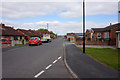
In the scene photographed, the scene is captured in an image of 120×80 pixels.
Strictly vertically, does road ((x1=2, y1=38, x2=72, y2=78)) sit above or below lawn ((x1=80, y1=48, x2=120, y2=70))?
below

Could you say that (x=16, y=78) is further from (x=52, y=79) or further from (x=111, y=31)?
(x=111, y=31)

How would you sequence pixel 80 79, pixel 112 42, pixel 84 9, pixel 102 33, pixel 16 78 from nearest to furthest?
1. pixel 80 79
2. pixel 16 78
3. pixel 84 9
4. pixel 112 42
5. pixel 102 33

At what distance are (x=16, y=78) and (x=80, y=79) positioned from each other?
9.28 ft

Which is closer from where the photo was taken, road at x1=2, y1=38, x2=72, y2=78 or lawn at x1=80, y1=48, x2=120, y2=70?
road at x1=2, y1=38, x2=72, y2=78

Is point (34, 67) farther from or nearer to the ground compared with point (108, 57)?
nearer to the ground

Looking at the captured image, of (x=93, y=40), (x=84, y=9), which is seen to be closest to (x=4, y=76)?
(x=84, y=9)

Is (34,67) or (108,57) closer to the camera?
(34,67)

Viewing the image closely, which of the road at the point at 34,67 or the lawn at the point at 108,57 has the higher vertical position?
the lawn at the point at 108,57

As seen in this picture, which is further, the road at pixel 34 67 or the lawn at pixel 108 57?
the lawn at pixel 108 57

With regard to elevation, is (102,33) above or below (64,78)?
above

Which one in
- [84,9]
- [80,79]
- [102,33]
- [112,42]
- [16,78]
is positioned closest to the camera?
[80,79]

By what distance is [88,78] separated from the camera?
4.15 m

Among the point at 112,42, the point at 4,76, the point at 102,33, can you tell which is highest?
the point at 102,33

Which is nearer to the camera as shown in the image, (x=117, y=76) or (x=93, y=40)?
(x=117, y=76)
